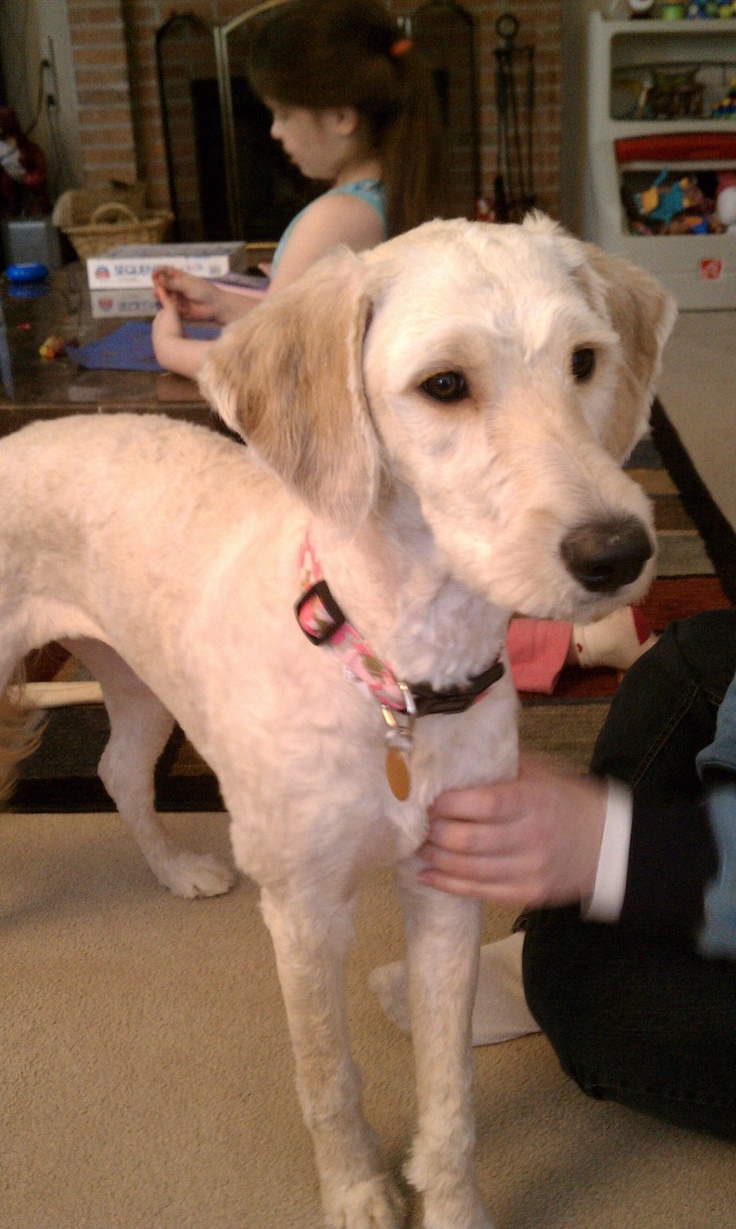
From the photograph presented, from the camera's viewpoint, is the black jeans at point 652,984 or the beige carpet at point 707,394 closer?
the black jeans at point 652,984

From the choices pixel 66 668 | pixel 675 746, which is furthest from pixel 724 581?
pixel 66 668

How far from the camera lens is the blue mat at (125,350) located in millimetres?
2457

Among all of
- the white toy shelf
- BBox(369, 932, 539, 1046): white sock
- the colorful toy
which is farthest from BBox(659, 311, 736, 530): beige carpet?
BBox(369, 932, 539, 1046): white sock

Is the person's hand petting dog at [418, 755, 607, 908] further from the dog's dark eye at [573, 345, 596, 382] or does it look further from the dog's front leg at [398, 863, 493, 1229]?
the dog's dark eye at [573, 345, 596, 382]

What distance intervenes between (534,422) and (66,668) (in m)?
1.52

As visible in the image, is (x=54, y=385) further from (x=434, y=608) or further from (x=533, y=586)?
(x=533, y=586)

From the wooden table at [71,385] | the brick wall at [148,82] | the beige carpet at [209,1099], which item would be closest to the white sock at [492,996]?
the beige carpet at [209,1099]

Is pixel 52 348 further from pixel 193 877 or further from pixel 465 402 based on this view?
pixel 465 402

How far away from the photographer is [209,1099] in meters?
1.25

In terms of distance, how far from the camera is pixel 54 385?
243 cm

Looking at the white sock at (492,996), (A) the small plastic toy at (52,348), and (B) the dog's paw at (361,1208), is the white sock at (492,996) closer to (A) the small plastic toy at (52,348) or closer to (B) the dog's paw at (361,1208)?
(B) the dog's paw at (361,1208)

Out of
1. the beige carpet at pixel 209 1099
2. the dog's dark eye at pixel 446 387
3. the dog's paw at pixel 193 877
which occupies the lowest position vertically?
the beige carpet at pixel 209 1099

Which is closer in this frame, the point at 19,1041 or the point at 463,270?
the point at 463,270

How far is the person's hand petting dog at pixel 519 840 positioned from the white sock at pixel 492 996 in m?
0.37
